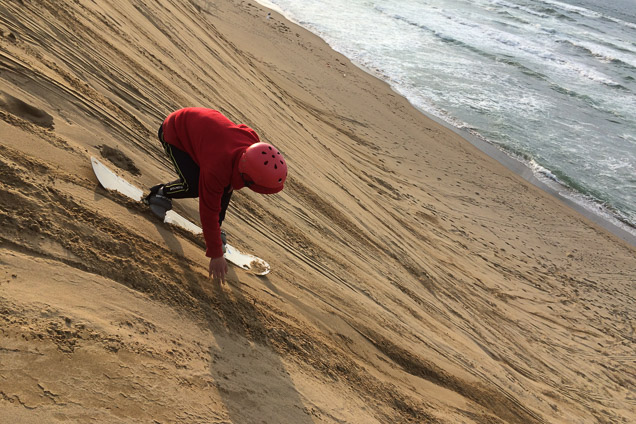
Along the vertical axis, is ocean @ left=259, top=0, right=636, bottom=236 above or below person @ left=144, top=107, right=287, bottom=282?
above

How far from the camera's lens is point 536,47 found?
1934 cm

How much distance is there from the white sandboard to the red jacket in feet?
1.67

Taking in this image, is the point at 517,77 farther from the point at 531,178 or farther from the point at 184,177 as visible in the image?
the point at 184,177

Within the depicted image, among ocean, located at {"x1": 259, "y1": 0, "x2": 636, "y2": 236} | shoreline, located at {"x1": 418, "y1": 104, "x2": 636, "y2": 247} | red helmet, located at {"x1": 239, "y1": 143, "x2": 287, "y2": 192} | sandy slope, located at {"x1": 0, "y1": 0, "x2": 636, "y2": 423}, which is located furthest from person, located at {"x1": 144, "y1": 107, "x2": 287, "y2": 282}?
ocean, located at {"x1": 259, "y1": 0, "x2": 636, "y2": 236}

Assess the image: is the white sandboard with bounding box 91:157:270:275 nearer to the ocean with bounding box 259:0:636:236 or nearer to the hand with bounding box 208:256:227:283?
the hand with bounding box 208:256:227:283

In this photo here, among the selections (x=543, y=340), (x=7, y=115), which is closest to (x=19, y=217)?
(x=7, y=115)

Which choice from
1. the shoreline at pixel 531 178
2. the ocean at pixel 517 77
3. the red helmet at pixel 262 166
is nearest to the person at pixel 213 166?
the red helmet at pixel 262 166

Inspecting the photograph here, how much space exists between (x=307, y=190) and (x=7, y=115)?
2997mm

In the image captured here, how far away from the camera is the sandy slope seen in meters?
2.05

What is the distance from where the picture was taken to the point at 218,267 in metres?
2.65

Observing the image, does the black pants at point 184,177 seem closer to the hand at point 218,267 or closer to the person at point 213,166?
the person at point 213,166

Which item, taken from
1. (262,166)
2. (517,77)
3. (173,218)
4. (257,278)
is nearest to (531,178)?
(517,77)

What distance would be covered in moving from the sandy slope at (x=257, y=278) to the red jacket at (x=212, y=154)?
1.34ft

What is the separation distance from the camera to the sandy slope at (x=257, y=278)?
2053mm
